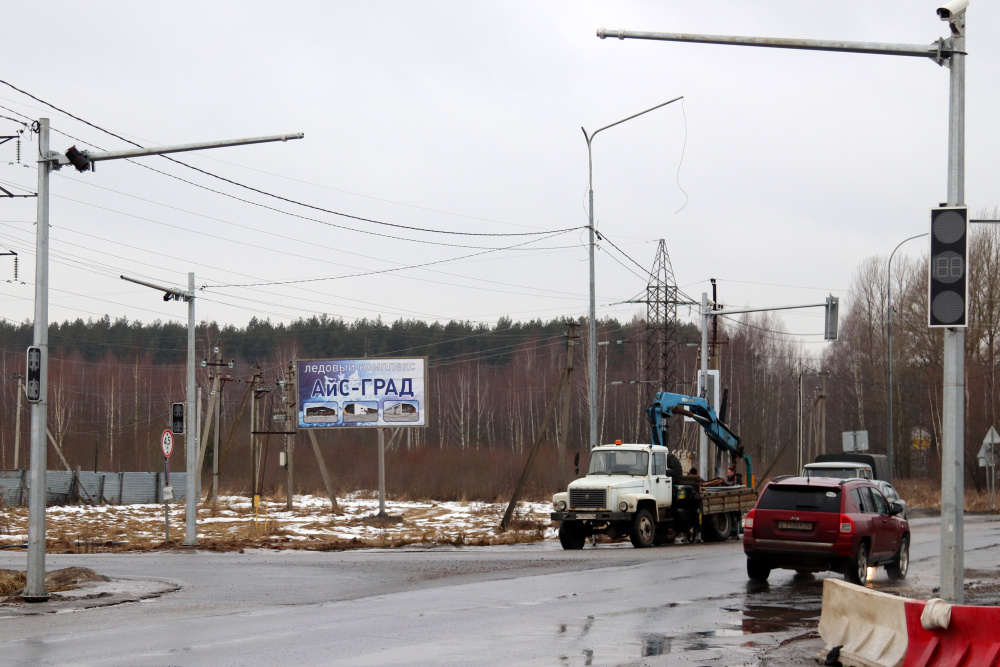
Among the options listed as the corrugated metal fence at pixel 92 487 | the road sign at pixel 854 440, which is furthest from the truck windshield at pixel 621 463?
the corrugated metal fence at pixel 92 487

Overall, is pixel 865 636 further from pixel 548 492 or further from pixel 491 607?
pixel 548 492

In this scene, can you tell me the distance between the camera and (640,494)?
27469 millimetres

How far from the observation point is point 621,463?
28.0m

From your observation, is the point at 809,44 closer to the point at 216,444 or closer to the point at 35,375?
the point at 35,375

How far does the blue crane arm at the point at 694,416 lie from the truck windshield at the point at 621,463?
2473 mm

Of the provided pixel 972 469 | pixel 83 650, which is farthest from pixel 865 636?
pixel 972 469

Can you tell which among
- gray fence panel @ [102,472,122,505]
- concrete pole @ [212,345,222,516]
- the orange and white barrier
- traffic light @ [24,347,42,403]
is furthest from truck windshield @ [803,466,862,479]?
gray fence panel @ [102,472,122,505]

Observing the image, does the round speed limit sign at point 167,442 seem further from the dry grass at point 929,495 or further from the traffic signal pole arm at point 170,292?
the dry grass at point 929,495

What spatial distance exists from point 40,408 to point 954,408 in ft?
40.1

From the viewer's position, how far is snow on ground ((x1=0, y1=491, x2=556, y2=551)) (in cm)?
3120

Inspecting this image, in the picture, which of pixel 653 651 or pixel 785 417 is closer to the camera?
pixel 653 651

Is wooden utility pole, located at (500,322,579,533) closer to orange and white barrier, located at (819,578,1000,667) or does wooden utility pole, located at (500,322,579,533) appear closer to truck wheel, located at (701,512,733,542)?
truck wheel, located at (701,512,733,542)

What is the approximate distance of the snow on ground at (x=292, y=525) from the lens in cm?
3120

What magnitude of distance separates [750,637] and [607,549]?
1606cm
